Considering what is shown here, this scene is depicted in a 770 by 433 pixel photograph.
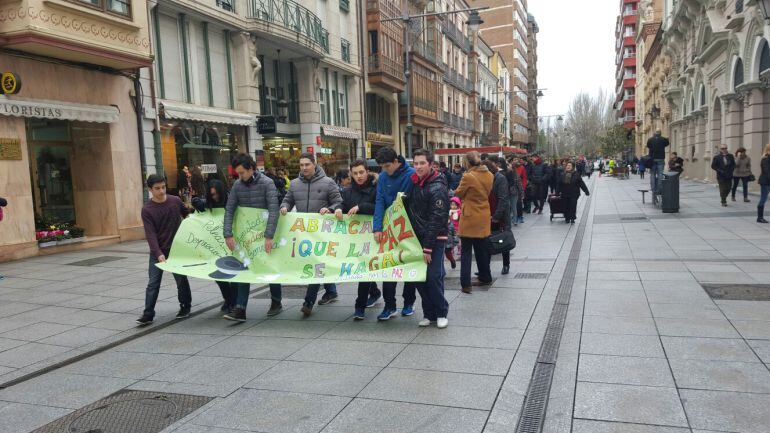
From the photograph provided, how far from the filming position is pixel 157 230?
6641mm

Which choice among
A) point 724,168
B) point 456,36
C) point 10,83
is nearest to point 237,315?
point 10,83

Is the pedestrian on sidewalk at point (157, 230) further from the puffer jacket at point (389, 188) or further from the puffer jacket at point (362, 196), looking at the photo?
the puffer jacket at point (389, 188)

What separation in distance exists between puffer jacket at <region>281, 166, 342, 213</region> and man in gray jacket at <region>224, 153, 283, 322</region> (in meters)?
0.29

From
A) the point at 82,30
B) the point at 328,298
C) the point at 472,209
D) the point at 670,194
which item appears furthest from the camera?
the point at 670,194

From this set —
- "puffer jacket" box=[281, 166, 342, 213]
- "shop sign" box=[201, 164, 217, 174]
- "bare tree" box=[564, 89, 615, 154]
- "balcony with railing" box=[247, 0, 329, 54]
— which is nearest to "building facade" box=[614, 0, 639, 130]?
"bare tree" box=[564, 89, 615, 154]

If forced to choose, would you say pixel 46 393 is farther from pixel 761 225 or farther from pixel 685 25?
pixel 685 25

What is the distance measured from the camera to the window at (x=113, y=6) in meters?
12.7

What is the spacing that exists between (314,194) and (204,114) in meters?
11.9

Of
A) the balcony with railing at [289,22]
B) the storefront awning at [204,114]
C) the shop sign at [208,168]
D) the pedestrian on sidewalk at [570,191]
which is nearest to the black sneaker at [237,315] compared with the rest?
the pedestrian on sidewalk at [570,191]

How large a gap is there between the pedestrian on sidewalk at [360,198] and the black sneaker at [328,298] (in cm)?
88

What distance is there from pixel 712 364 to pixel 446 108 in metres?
44.3

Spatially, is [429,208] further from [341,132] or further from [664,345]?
[341,132]

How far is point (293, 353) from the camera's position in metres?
5.26

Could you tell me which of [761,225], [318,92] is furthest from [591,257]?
[318,92]
